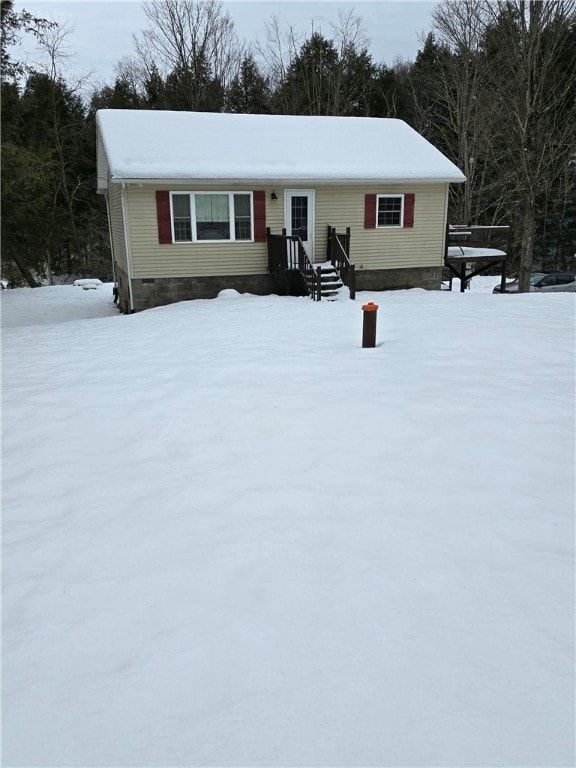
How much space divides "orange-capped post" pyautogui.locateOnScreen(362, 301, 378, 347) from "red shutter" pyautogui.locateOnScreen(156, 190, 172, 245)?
7.60 metres

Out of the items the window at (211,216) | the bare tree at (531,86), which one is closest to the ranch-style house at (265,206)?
the window at (211,216)

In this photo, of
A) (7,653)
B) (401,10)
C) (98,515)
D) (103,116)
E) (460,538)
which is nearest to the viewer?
(7,653)

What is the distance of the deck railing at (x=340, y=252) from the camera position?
14203 millimetres

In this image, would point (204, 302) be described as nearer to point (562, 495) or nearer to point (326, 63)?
→ point (562, 495)

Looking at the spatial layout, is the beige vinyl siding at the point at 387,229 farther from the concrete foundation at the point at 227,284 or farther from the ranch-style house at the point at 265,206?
the concrete foundation at the point at 227,284

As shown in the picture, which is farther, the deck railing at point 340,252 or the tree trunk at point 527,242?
Answer: the tree trunk at point 527,242

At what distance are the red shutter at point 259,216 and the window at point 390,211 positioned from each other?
321 cm

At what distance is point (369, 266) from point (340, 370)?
31.2 ft

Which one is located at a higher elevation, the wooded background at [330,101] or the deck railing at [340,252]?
the wooded background at [330,101]

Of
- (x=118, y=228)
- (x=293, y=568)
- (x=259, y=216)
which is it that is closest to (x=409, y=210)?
(x=259, y=216)

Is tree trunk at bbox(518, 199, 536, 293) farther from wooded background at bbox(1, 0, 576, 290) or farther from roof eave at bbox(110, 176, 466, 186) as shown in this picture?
roof eave at bbox(110, 176, 466, 186)

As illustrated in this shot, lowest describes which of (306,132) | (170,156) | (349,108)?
(170,156)

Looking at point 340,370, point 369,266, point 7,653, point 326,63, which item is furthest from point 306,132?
point 326,63

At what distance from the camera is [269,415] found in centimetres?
573
